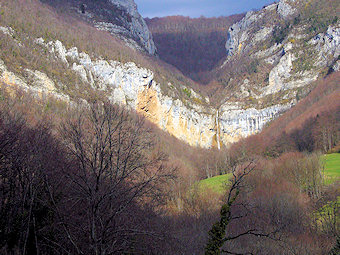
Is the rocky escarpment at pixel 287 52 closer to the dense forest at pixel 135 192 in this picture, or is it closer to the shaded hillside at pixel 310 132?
the shaded hillside at pixel 310 132

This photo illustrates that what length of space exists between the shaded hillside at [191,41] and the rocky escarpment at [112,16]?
35.8 meters

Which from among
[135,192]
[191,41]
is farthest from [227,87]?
[135,192]

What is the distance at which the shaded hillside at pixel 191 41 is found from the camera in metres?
133

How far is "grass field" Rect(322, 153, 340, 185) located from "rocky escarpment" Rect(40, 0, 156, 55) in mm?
70145

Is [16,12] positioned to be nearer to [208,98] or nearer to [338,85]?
[208,98]

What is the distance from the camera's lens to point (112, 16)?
277 ft

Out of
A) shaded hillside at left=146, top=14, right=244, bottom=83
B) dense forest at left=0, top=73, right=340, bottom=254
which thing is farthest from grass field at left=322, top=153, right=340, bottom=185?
shaded hillside at left=146, top=14, right=244, bottom=83

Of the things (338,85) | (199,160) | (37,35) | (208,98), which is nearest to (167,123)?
(199,160)

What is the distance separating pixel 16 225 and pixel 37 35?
49.4 m

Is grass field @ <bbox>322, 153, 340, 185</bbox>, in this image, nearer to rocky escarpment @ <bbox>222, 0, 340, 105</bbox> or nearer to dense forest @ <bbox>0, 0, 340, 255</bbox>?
dense forest @ <bbox>0, 0, 340, 255</bbox>

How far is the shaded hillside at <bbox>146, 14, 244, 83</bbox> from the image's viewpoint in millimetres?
133375

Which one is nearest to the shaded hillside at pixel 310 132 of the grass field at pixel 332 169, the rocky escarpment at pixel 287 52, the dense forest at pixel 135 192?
the dense forest at pixel 135 192

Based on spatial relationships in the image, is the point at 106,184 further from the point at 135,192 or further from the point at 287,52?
the point at 287,52

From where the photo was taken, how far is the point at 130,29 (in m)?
90.5
